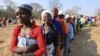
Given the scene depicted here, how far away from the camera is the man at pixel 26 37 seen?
382 cm

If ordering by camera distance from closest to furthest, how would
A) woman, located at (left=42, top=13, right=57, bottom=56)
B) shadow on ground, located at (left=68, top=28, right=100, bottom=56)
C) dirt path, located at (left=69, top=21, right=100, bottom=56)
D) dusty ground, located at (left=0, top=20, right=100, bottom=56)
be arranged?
woman, located at (left=42, top=13, right=57, bottom=56)
dusty ground, located at (left=0, top=20, right=100, bottom=56)
shadow on ground, located at (left=68, top=28, right=100, bottom=56)
dirt path, located at (left=69, top=21, right=100, bottom=56)

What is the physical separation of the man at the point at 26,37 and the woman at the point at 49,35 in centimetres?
112

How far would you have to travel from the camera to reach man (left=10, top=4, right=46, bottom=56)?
3818 mm

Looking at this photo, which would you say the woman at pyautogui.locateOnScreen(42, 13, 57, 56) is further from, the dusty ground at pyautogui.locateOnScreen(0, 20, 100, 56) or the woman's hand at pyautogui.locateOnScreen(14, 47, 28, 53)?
the dusty ground at pyautogui.locateOnScreen(0, 20, 100, 56)

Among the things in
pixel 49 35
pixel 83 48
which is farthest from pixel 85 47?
pixel 49 35

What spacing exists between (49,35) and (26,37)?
1204 mm

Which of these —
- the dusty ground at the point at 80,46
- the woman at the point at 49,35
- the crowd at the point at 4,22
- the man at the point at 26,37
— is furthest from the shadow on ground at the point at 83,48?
the crowd at the point at 4,22

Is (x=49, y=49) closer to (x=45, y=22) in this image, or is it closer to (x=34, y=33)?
(x=45, y=22)

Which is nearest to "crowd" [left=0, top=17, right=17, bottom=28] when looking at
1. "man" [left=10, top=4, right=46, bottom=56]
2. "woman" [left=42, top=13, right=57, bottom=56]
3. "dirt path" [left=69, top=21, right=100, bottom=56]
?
"dirt path" [left=69, top=21, right=100, bottom=56]

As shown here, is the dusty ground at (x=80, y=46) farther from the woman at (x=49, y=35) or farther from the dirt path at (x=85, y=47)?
the woman at (x=49, y=35)

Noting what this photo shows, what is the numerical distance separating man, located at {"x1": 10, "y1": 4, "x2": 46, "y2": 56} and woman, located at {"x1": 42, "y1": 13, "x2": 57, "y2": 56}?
3.67 feet

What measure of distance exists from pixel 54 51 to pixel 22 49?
1.47 meters

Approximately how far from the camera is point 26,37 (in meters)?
3.92

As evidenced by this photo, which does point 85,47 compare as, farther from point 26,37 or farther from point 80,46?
point 26,37
